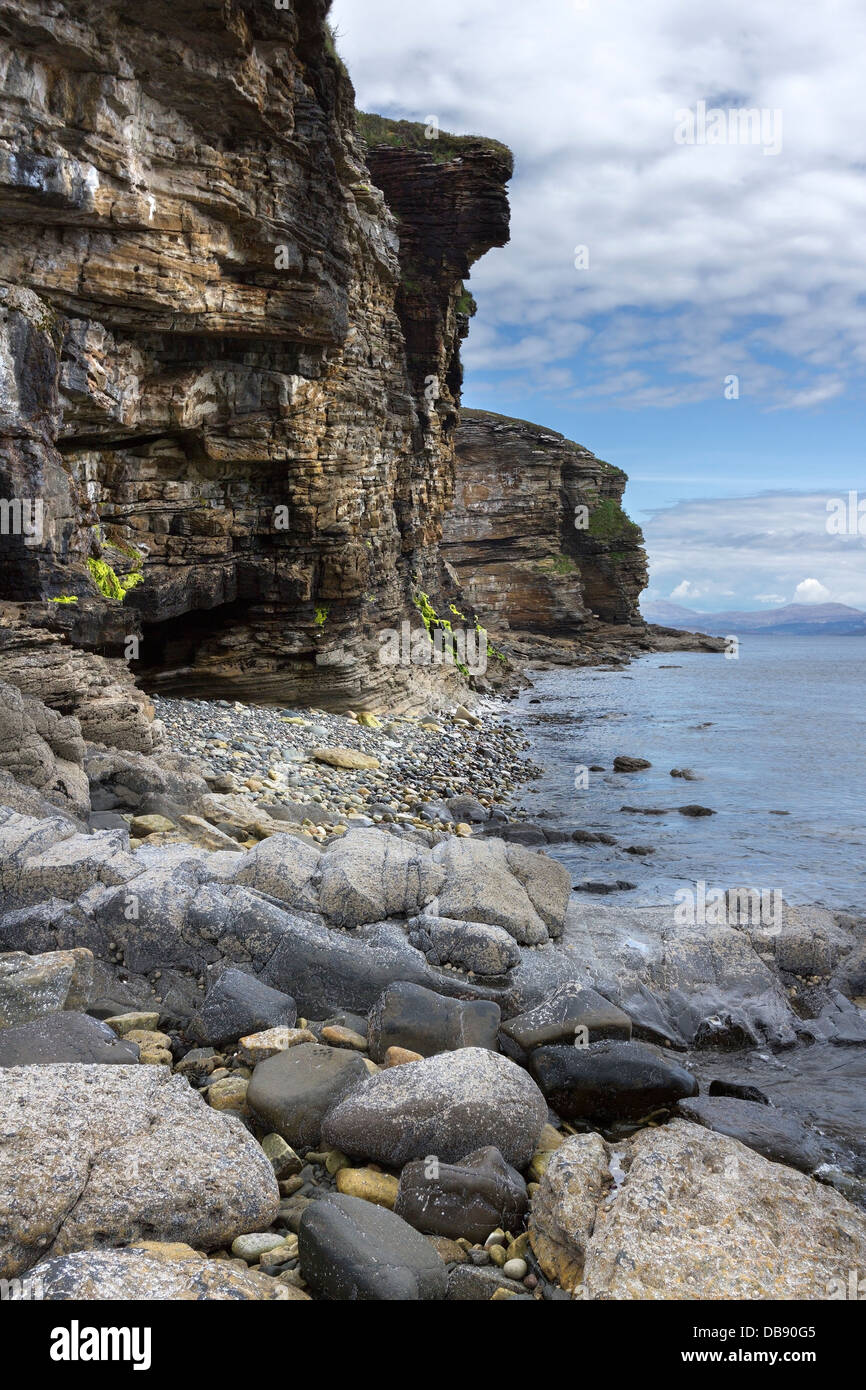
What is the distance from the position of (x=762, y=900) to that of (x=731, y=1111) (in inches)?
225

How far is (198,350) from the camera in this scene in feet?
64.1

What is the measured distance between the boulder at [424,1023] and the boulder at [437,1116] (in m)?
0.99

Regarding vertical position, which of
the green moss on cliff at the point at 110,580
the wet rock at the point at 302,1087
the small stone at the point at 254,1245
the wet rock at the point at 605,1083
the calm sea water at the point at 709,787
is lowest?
the calm sea water at the point at 709,787

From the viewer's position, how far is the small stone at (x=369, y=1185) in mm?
4793

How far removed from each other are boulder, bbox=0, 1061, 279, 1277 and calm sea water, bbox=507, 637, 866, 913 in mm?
10233

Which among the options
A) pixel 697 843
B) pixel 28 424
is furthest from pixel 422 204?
pixel 697 843

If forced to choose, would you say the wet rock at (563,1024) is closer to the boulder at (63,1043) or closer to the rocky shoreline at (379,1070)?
the rocky shoreline at (379,1070)

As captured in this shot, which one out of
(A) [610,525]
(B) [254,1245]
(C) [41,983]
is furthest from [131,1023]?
(A) [610,525]

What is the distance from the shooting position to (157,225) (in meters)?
A: 16.7

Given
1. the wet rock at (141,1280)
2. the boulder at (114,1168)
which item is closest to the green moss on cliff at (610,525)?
the boulder at (114,1168)

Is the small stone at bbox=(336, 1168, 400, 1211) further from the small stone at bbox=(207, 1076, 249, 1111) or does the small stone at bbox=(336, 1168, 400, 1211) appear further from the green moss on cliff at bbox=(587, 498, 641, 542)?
the green moss on cliff at bbox=(587, 498, 641, 542)

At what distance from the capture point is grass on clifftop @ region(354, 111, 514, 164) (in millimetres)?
34406

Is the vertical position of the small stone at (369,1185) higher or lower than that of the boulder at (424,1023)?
lower
